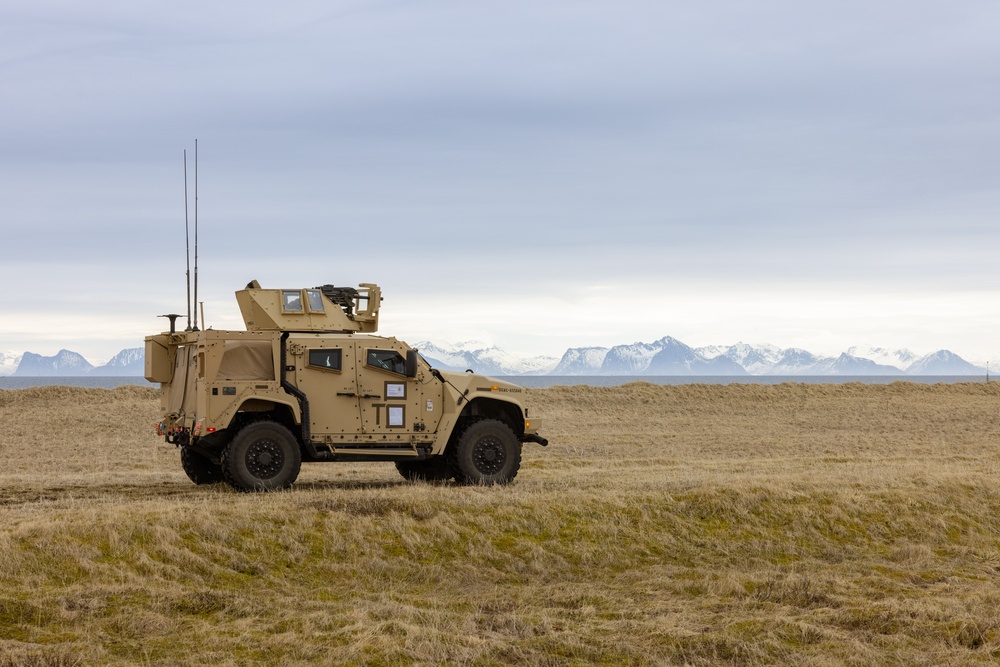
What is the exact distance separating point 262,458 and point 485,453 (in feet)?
12.3

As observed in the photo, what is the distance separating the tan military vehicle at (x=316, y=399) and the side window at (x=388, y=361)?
0.02 meters

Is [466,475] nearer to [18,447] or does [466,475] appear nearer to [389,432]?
[389,432]

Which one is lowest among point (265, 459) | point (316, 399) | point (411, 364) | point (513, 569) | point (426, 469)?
point (513, 569)

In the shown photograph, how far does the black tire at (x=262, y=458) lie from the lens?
52.5ft

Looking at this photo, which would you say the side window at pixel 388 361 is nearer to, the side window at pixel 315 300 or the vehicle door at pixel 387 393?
the vehicle door at pixel 387 393

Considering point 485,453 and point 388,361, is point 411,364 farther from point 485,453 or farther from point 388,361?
point 485,453

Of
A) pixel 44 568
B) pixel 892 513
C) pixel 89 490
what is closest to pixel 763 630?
pixel 892 513

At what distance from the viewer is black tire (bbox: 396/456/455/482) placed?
61.5 ft

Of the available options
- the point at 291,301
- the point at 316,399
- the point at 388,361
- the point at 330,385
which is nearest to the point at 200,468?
the point at 316,399

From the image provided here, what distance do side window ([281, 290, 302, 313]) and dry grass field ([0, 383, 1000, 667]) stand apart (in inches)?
118

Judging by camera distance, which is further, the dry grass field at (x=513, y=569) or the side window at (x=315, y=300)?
Answer: the side window at (x=315, y=300)

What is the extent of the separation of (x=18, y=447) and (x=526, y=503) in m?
21.2

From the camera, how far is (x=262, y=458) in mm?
16203

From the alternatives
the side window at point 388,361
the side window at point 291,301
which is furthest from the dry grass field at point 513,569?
the side window at point 291,301
